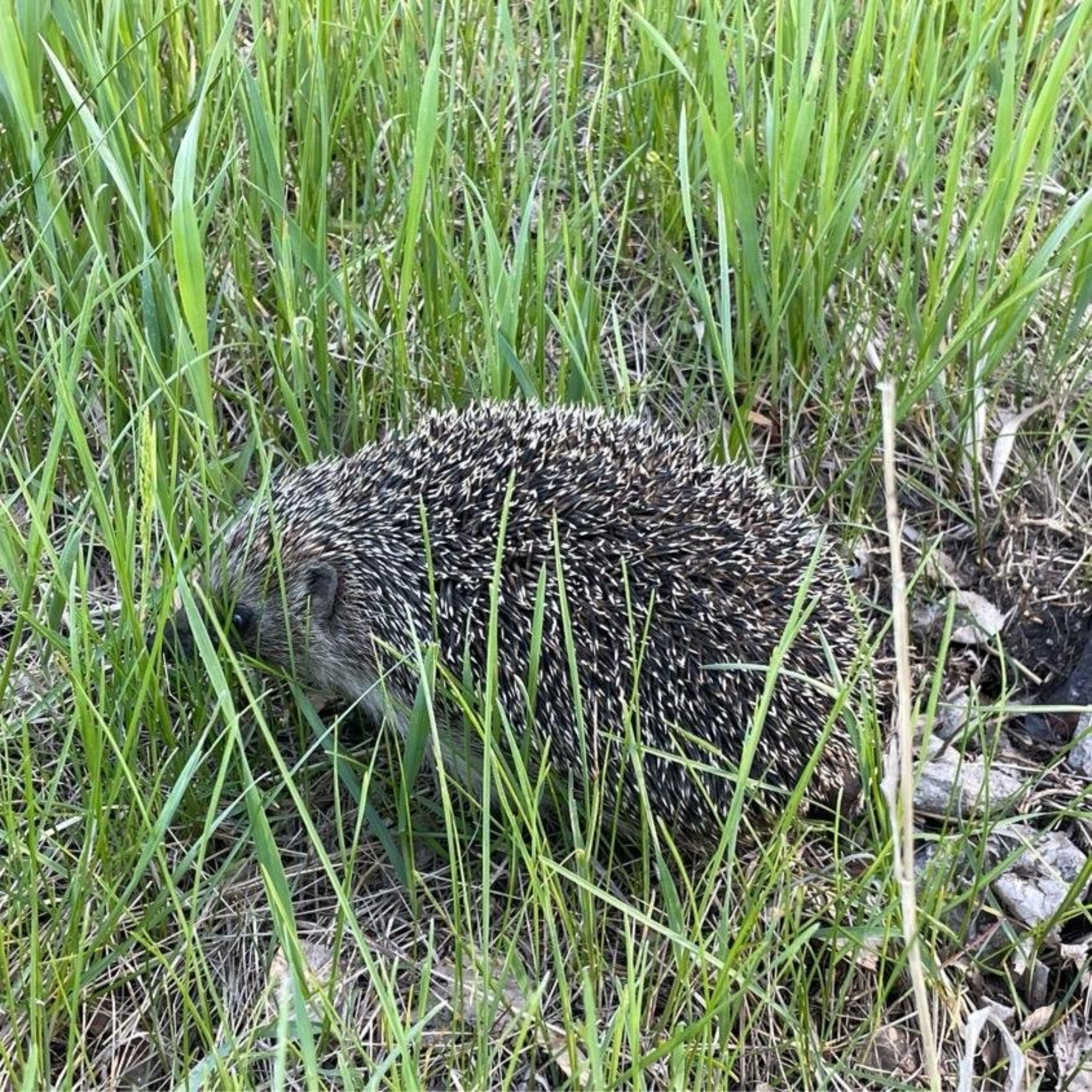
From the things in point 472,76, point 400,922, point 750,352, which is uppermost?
point 472,76

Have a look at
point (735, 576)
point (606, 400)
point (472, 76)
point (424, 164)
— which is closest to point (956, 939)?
point (735, 576)

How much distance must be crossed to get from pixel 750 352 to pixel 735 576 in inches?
48.2

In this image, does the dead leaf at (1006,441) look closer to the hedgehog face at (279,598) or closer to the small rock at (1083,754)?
the small rock at (1083,754)

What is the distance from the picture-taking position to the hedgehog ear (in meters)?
3.71

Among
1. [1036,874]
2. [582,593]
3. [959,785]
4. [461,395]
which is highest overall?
[461,395]

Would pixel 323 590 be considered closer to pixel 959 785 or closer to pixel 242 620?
pixel 242 620

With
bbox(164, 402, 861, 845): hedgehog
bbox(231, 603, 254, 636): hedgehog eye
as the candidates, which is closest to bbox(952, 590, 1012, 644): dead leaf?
bbox(164, 402, 861, 845): hedgehog

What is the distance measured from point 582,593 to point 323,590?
32.5 inches

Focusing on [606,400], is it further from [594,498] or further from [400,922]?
[400,922]

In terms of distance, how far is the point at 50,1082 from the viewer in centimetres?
292

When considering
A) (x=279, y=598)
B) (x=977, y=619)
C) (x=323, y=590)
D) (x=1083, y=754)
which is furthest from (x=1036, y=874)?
(x=279, y=598)

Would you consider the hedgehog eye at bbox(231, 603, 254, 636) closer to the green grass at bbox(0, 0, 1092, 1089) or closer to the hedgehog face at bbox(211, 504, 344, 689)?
the hedgehog face at bbox(211, 504, 344, 689)

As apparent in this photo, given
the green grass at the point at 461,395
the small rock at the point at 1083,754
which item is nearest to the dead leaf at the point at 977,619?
the green grass at the point at 461,395

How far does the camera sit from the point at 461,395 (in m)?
4.14
